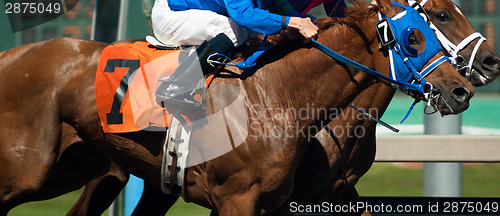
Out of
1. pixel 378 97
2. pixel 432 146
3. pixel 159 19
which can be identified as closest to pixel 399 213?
pixel 432 146

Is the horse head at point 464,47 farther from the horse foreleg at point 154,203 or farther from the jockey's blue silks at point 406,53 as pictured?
the horse foreleg at point 154,203

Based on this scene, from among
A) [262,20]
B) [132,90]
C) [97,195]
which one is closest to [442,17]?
[262,20]

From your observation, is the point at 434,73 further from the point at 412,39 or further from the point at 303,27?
the point at 303,27

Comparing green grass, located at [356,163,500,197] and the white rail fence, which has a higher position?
→ the white rail fence

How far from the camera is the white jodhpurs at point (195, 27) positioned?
3.80 metres

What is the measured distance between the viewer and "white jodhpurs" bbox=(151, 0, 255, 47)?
380 centimetres

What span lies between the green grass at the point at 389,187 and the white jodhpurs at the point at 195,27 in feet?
10.7

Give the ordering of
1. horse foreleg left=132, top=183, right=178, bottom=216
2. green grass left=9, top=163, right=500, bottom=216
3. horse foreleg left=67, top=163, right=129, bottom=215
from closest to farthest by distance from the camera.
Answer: horse foreleg left=67, top=163, right=129, bottom=215 < horse foreleg left=132, top=183, right=178, bottom=216 < green grass left=9, top=163, right=500, bottom=216

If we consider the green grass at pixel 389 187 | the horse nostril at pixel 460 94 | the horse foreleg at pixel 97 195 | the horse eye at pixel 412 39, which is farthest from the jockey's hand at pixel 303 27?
the green grass at pixel 389 187

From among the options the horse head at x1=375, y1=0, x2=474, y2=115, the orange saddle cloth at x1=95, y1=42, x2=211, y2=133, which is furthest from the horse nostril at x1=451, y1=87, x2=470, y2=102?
Result: the orange saddle cloth at x1=95, y1=42, x2=211, y2=133

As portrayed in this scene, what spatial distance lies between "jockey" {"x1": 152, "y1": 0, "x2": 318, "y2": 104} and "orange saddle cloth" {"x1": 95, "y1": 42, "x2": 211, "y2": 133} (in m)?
0.10

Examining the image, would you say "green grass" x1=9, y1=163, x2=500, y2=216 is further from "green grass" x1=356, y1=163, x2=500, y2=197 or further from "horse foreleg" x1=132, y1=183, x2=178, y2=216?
"horse foreleg" x1=132, y1=183, x2=178, y2=216

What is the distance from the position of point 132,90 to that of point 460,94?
1731mm

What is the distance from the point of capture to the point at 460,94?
11.2 feet
